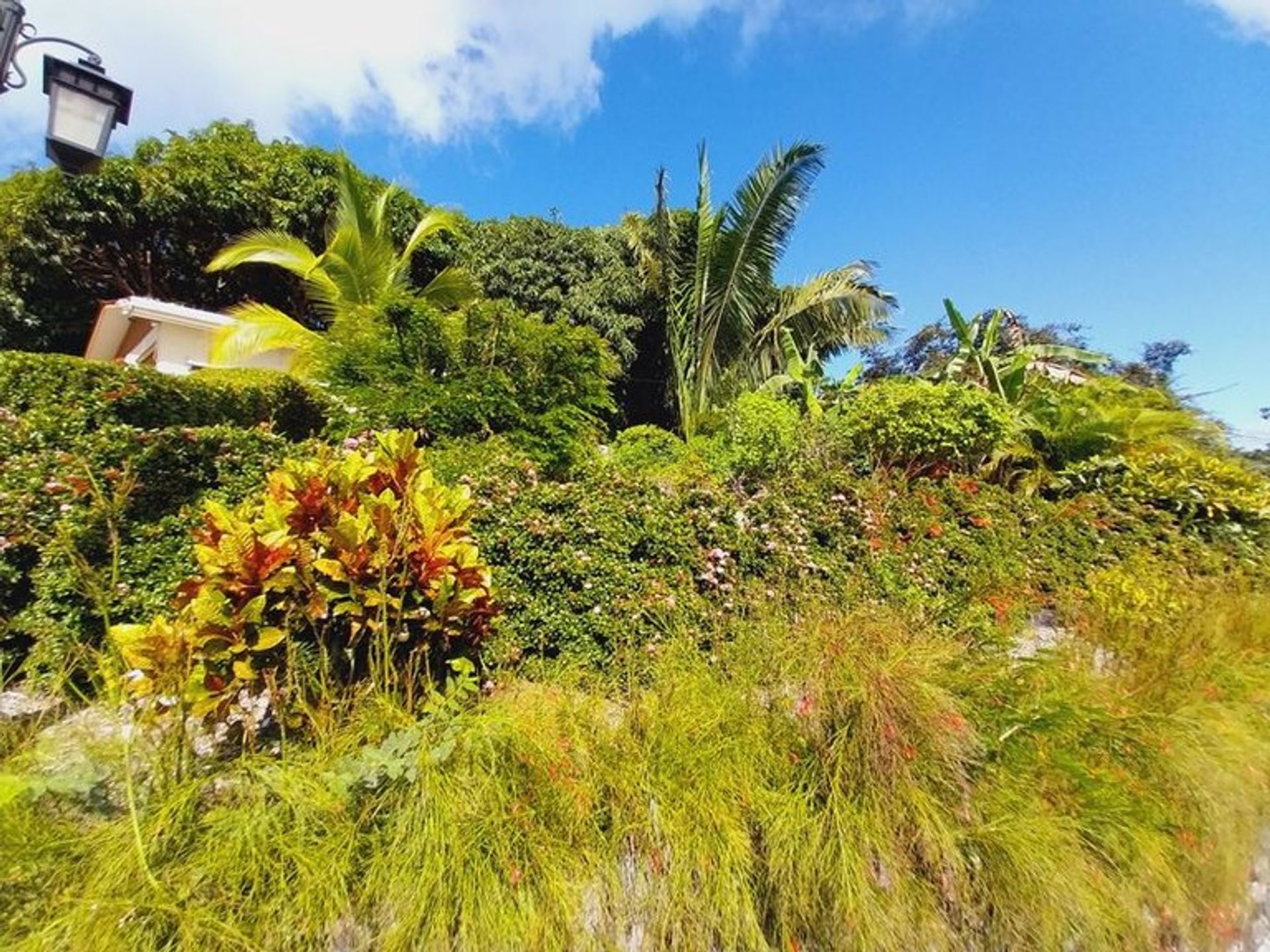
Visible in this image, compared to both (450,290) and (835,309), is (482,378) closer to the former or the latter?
(450,290)

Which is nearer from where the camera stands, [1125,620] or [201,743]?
[201,743]

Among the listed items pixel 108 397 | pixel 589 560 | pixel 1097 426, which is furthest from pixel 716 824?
pixel 1097 426

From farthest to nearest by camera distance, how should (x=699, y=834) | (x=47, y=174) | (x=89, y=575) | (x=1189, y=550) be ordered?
1. (x=47, y=174)
2. (x=1189, y=550)
3. (x=89, y=575)
4. (x=699, y=834)

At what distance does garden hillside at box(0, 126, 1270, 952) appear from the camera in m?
1.56

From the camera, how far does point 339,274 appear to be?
31.4ft

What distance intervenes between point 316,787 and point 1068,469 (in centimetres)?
780

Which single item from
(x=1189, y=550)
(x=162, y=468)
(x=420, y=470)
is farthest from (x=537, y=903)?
(x=1189, y=550)

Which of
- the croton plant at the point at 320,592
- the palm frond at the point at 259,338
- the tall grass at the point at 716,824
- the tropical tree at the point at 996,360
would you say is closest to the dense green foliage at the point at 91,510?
the croton plant at the point at 320,592

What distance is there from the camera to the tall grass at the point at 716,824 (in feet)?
4.78

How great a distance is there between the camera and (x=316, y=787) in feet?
5.42

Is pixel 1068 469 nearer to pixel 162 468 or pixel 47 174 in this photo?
pixel 162 468

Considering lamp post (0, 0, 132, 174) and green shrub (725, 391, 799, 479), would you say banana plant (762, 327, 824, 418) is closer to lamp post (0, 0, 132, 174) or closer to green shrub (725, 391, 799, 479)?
green shrub (725, 391, 799, 479)

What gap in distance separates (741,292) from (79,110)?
34.9ft

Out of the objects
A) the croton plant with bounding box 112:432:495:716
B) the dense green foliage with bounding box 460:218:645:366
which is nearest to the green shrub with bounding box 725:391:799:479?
the croton plant with bounding box 112:432:495:716
